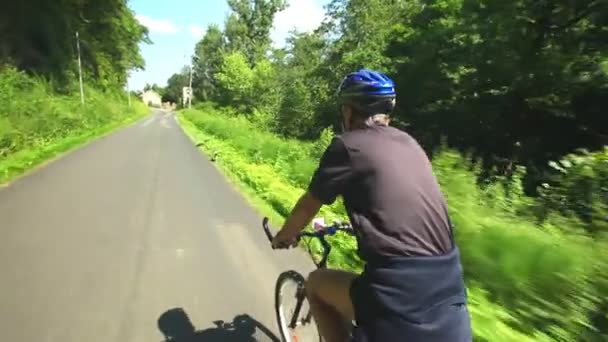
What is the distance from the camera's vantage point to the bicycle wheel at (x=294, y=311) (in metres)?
4.08

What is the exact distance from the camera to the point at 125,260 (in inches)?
259

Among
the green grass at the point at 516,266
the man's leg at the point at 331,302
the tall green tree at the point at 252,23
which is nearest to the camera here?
the man's leg at the point at 331,302

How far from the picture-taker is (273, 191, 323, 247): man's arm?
9.29 ft

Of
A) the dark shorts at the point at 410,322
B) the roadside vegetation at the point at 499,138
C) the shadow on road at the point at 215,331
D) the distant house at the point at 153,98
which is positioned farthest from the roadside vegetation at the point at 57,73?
the distant house at the point at 153,98

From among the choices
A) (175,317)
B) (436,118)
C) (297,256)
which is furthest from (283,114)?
(175,317)

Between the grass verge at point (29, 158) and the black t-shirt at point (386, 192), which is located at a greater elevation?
the black t-shirt at point (386, 192)

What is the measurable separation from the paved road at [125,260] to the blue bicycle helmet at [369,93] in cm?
277

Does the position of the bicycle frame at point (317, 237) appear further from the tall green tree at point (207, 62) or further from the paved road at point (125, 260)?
Answer: the tall green tree at point (207, 62)

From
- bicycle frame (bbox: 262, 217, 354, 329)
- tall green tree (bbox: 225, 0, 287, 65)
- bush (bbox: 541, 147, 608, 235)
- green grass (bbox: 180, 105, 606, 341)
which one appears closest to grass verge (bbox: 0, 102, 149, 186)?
green grass (bbox: 180, 105, 606, 341)

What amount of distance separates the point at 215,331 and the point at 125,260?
233 cm

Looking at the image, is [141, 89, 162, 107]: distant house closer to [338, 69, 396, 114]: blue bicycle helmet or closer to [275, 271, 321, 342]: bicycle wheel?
[275, 271, 321, 342]: bicycle wheel

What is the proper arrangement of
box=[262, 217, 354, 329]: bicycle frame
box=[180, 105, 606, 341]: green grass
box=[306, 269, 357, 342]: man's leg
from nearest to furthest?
box=[306, 269, 357, 342]: man's leg → box=[262, 217, 354, 329]: bicycle frame → box=[180, 105, 606, 341]: green grass

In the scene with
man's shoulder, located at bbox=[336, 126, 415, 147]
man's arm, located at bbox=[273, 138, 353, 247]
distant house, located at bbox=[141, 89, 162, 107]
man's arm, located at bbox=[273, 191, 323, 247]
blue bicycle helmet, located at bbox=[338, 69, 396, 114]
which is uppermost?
blue bicycle helmet, located at bbox=[338, 69, 396, 114]

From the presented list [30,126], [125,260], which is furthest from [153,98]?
[125,260]
